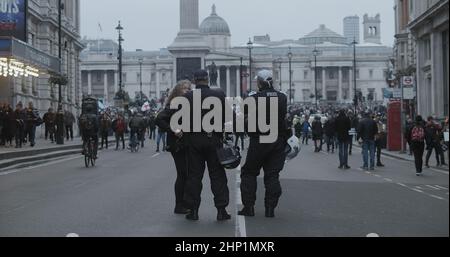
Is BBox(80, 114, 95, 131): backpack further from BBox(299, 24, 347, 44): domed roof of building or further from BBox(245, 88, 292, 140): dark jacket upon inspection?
BBox(299, 24, 347, 44): domed roof of building

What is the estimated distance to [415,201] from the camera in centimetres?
1445

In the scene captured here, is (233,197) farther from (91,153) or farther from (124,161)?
(124,161)

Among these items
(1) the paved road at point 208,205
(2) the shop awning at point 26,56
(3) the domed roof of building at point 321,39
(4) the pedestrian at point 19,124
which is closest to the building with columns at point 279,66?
(3) the domed roof of building at point 321,39

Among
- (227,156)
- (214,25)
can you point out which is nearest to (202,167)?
(227,156)

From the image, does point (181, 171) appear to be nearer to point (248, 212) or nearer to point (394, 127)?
point (248, 212)

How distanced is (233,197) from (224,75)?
140717 millimetres

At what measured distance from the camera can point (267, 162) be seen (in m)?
11.2

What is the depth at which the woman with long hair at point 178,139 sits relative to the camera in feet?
35.7

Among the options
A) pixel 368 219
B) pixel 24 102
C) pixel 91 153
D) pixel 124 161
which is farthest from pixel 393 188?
pixel 24 102

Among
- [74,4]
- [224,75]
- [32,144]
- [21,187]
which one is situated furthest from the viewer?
[224,75]

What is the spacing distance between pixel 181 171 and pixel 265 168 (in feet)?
4.22

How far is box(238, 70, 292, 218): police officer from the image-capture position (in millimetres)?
11055

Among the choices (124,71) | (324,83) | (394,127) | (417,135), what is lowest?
(417,135)

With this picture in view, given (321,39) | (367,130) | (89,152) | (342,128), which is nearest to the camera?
(89,152)
